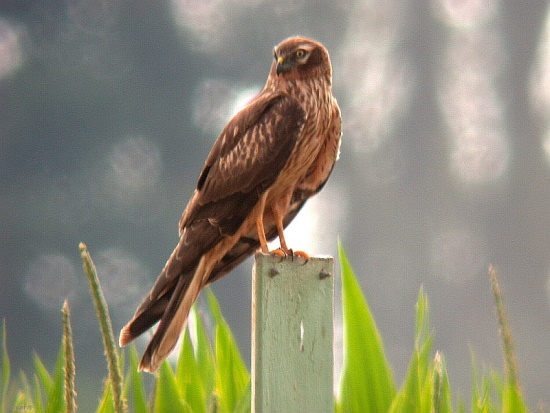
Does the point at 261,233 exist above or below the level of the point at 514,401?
above

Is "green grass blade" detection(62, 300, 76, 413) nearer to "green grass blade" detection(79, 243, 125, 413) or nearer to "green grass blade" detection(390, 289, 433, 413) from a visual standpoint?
"green grass blade" detection(79, 243, 125, 413)

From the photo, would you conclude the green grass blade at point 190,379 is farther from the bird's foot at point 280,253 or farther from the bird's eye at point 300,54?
the bird's eye at point 300,54

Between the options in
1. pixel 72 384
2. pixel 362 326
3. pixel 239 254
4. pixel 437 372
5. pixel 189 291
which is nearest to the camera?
pixel 72 384

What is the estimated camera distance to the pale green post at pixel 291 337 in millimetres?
2613

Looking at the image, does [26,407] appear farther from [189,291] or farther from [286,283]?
[286,283]

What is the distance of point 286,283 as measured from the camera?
9.00 feet

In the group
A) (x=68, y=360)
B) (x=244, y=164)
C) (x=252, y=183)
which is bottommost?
(x=68, y=360)

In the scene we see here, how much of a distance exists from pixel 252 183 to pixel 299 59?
2.65 feet

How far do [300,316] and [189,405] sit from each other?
0.82 metres

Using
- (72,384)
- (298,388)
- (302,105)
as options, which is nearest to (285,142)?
(302,105)

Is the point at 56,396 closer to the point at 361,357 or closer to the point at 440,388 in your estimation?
the point at 361,357

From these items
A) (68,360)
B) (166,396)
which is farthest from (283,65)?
(68,360)

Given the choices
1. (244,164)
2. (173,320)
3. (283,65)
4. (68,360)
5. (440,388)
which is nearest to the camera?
(68,360)

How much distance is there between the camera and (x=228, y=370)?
3254 mm
